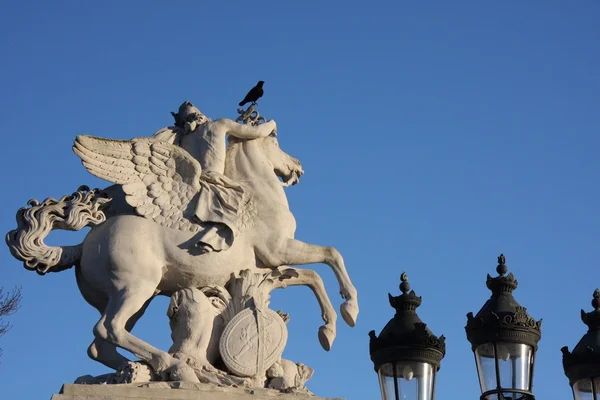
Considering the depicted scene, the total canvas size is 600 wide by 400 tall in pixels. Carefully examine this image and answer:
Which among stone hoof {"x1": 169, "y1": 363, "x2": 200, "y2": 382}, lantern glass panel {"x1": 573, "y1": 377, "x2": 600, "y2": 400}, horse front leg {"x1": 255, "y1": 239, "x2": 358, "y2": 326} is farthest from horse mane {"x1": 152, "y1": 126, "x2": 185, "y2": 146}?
lantern glass panel {"x1": 573, "y1": 377, "x2": 600, "y2": 400}

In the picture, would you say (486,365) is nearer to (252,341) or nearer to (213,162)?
(252,341)

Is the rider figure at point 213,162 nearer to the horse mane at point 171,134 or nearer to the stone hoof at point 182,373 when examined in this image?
the horse mane at point 171,134

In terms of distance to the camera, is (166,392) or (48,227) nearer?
(166,392)

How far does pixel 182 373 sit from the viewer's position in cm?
1154

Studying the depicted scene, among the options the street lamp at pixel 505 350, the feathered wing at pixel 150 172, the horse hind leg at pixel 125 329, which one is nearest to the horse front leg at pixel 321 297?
the feathered wing at pixel 150 172

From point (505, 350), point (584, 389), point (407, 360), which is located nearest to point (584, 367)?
point (584, 389)

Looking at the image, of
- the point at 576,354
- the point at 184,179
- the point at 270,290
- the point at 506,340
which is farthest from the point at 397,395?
the point at 184,179

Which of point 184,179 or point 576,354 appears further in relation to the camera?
point 184,179

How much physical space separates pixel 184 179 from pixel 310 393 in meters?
2.82

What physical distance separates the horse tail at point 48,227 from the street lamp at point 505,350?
4.67 meters

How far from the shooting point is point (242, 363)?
11938 millimetres

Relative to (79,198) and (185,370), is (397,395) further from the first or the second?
(79,198)

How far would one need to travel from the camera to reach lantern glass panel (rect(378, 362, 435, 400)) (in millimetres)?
9531

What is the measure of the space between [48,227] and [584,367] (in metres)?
5.75
